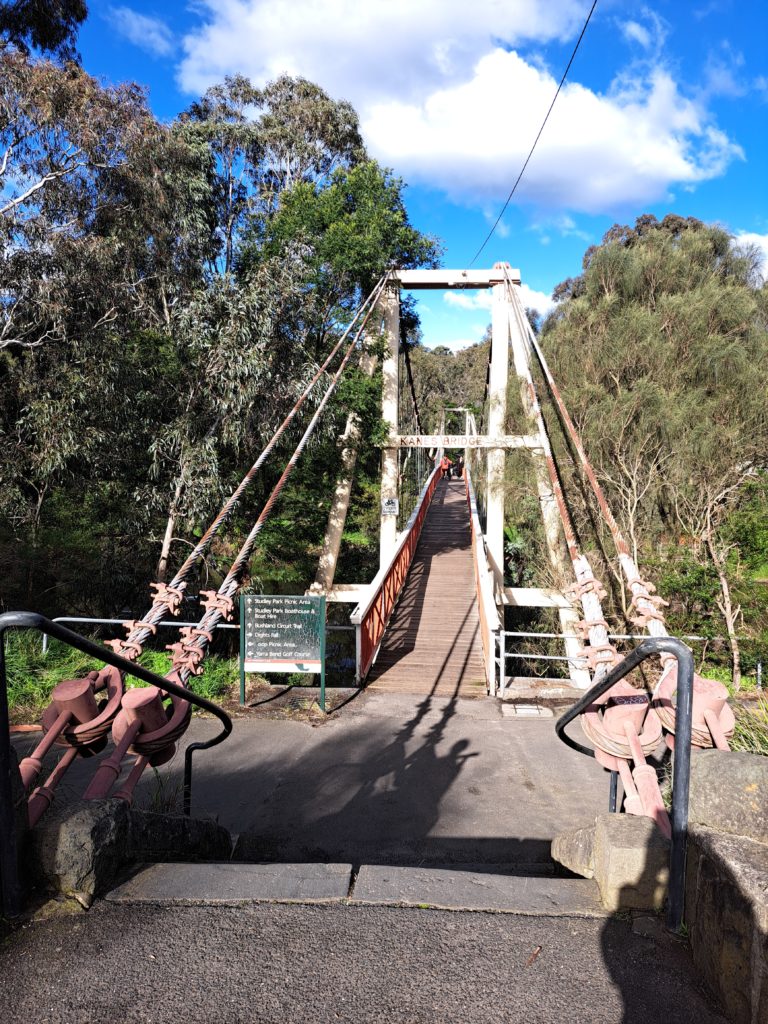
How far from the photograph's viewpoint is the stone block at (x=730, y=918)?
1.58 meters

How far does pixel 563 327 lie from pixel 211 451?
7.54 metres

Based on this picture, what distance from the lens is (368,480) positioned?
21.3 m

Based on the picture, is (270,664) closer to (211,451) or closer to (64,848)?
(211,451)

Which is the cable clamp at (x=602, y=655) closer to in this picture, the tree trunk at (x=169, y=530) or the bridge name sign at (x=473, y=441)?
the tree trunk at (x=169, y=530)

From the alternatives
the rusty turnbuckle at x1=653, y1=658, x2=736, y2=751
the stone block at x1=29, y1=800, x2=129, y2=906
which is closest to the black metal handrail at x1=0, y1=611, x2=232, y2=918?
the stone block at x1=29, y1=800, x2=129, y2=906

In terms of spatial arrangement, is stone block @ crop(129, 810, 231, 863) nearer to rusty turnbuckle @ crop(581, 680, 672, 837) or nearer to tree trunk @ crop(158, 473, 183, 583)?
rusty turnbuckle @ crop(581, 680, 672, 837)

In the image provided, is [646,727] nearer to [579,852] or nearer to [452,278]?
[579,852]

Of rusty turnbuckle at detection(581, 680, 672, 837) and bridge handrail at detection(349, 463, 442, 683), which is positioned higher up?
rusty turnbuckle at detection(581, 680, 672, 837)

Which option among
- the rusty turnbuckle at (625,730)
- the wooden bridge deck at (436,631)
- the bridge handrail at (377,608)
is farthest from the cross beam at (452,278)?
the rusty turnbuckle at (625,730)

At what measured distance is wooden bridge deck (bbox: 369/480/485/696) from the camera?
9.20 meters

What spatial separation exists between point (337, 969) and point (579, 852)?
127 cm

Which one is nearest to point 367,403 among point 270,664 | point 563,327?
point 563,327

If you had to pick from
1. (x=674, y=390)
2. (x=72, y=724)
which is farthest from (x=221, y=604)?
(x=674, y=390)

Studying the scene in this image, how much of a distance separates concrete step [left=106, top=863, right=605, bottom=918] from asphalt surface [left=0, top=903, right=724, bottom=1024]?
0.06 m
